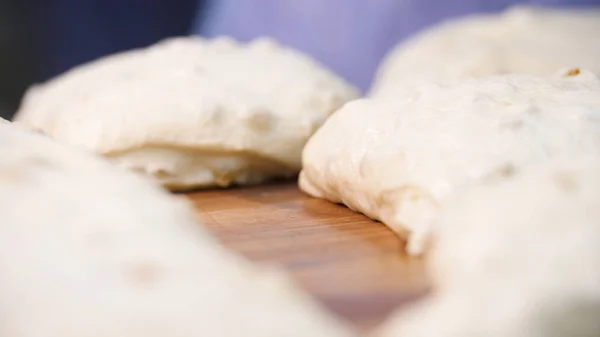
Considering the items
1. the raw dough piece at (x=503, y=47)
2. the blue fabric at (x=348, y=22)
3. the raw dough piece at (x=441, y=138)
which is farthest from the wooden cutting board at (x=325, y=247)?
the blue fabric at (x=348, y=22)

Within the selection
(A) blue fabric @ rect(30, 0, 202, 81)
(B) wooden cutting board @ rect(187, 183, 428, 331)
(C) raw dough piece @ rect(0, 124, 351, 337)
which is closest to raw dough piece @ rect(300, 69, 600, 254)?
(B) wooden cutting board @ rect(187, 183, 428, 331)

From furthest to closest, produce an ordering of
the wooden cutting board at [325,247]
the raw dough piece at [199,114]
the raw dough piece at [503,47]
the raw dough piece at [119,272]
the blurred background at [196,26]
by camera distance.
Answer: the blurred background at [196,26] → the raw dough piece at [503,47] → the raw dough piece at [199,114] → the wooden cutting board at [325,247] → the raw dough piece at [119,272]

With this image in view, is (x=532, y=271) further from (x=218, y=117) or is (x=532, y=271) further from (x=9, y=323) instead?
(x=218, y=117)

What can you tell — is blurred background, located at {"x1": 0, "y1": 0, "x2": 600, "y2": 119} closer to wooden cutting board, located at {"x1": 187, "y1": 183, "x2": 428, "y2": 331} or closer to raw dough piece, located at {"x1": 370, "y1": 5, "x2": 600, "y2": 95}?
raw dough piece, located at {"x1": 370, "y1": 5, "x2": 600, "y2": 95}

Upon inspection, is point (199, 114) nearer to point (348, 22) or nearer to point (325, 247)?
point (325, 247)

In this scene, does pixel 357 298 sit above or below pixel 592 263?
below

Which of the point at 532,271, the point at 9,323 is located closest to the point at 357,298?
the point at 532,271

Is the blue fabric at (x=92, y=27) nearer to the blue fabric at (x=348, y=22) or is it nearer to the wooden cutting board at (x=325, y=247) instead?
the blue fabric at (x=348, y=22)
